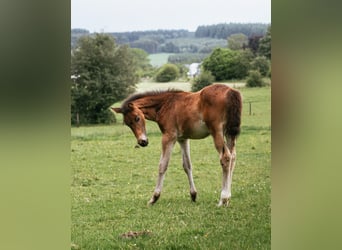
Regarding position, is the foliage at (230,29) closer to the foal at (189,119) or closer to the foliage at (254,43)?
the foliage at (254,43)

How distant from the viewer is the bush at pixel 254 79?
4.97 metres

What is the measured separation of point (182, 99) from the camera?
5.09m

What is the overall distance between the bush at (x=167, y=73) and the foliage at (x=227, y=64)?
22cm

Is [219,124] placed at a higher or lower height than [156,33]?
lower

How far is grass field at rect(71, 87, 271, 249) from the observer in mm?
5023

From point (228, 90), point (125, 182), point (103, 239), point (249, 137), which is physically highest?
point (228, 90)

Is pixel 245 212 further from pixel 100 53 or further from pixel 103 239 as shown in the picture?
pixel 100 53

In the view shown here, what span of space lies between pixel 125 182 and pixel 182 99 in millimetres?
758

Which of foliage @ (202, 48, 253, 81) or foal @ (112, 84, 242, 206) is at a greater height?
foliage @ (202, 48, 253, 81)

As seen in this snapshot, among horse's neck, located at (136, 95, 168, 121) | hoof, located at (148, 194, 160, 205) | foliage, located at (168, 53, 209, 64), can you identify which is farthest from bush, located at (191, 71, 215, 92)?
hoof, located at (148, 194, 160, 205)

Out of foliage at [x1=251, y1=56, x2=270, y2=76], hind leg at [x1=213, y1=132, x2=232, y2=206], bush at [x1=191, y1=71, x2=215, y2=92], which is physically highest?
foliage at [x1=251, y1=56, x2=270, y2=76]

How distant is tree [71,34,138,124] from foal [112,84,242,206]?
0.40 ft

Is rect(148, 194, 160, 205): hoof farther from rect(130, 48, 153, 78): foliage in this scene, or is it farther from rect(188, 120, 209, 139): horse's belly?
rect(130, 48, 153, 78): foliage
